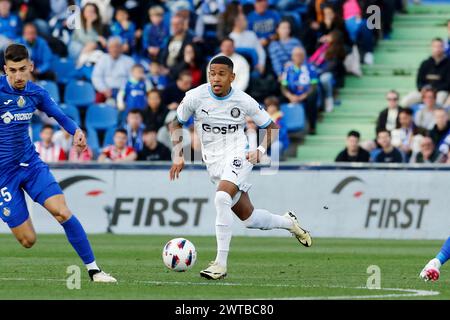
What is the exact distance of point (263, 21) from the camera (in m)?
26.8

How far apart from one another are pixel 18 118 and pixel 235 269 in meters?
3.50

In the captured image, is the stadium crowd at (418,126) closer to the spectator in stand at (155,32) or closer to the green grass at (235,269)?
the green grass at (235,269)

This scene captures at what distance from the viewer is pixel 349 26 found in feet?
86.6

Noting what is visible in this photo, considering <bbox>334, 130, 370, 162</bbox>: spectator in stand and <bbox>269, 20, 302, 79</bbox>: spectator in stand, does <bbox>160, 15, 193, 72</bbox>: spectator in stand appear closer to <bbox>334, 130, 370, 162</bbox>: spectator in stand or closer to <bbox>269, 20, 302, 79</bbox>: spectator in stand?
<bbox>269, 20, 302, 79</bbox>: spectator in stand

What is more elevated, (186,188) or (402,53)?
(402,53)

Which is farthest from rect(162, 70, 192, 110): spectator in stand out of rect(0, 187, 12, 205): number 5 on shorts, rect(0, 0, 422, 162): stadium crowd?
rect(0, 187, 12, 205): number 5 on shorts

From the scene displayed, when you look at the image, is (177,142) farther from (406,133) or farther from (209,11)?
(209,11)

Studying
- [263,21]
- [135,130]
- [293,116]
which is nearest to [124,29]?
[263,21]

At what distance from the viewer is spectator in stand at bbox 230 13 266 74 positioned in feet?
85.1

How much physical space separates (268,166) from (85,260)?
948 centimetres

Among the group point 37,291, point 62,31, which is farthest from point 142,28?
point 37,291

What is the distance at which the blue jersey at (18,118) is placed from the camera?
12703 mm

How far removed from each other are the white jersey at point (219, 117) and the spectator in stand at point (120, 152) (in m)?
10.1

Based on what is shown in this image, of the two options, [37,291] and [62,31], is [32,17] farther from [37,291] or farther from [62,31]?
[37,291]
